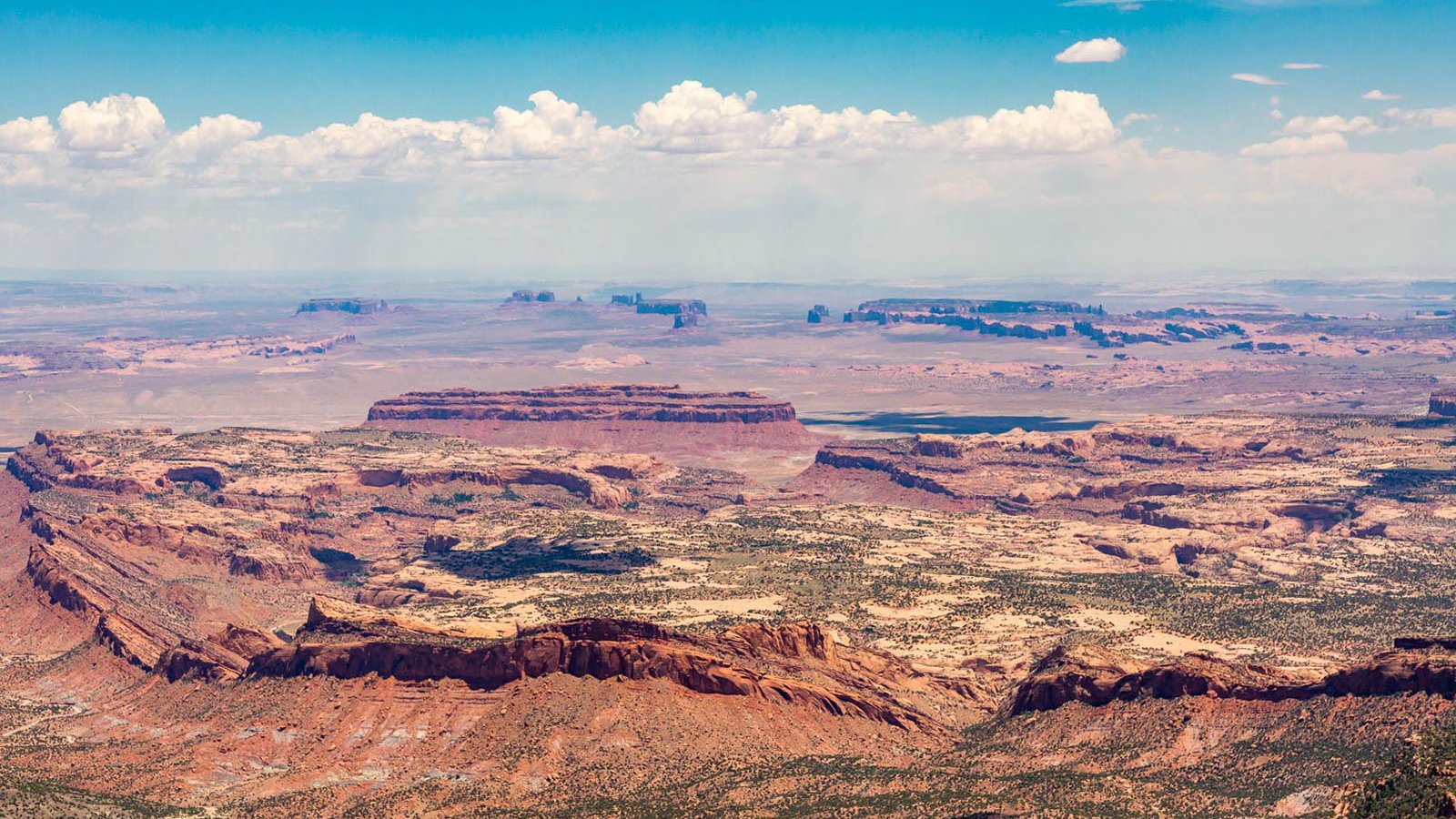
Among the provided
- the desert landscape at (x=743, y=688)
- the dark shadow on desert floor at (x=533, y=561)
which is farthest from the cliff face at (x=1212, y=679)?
the dark shadow on desert floor at (x=533, y=561)

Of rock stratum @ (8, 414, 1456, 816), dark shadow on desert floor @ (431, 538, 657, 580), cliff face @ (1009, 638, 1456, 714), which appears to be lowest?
dark shadow on desert floor @ (431, 538, 657, 580)

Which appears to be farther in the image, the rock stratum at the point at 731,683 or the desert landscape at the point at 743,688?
the rock stratum at the point at 731,683

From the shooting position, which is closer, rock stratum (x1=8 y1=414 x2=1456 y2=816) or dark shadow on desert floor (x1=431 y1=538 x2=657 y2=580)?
rock stratum (x1=8 y1=414 x2=1456 y2=816)

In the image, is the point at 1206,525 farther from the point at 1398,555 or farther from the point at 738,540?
the point at 738,540

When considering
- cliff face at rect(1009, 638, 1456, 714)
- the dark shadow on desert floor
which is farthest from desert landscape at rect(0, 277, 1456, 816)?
the dark shadow on desert floor

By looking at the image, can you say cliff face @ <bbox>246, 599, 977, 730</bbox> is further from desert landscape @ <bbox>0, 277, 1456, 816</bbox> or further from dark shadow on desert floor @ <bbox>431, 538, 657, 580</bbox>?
dark shadow on desert floor @ <bbox>431, 538, 657, 580</bbox>

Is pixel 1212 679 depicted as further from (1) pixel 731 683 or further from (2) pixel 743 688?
(1) pixel 731 683

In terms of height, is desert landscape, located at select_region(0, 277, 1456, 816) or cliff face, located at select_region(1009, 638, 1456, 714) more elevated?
cliff face, located at select_region(1009, 638, 1456, 714)

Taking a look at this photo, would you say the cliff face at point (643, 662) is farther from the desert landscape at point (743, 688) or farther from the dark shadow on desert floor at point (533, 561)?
the dark shadow on desert floor at point (533, 561)

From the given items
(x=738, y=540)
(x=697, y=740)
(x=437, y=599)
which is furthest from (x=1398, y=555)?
(x=697, y=740)

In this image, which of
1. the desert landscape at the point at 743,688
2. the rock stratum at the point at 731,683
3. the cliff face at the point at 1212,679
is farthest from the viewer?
the cliff face at the point at 1212,679

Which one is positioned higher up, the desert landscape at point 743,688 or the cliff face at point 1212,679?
the cliff face at point 1212,679
